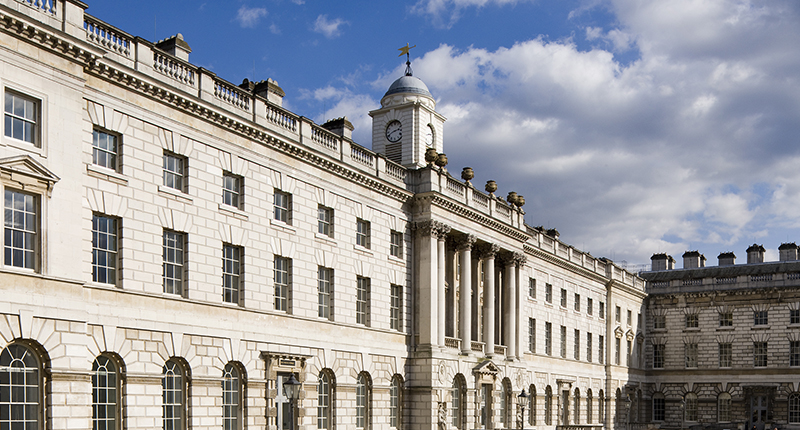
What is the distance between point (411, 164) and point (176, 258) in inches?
922

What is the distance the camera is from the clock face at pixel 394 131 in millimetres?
53125

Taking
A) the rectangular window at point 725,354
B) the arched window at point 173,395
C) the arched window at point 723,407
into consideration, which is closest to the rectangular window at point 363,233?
the arched window at point 173,395

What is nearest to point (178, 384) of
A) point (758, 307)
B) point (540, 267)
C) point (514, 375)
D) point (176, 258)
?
point (176, 258)

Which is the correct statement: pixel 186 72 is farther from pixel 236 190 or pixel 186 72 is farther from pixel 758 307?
pixel 758 307

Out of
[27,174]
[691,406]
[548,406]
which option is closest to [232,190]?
[27,174]

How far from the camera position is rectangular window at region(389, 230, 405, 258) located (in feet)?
141

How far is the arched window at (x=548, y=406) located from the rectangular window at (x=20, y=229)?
42119 millimetres

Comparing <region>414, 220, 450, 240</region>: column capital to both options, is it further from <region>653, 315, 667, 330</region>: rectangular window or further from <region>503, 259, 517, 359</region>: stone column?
<region>653, 315, 667, 330</region>: rectangular window

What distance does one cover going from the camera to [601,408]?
69.5 m

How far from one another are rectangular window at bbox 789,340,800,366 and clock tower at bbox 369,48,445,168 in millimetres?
38708

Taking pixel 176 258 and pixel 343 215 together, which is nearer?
pixel 176 258

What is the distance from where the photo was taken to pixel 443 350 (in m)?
43.9

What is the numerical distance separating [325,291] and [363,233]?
13.5ft

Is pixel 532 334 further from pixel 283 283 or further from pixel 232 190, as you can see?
pixel 232 190
